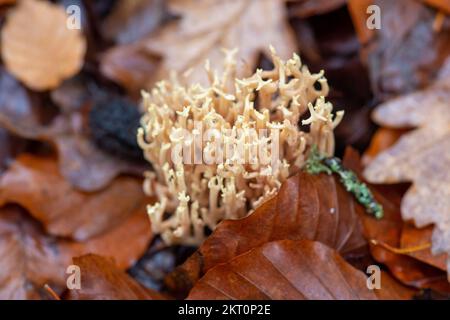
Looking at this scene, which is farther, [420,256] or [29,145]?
[29,145]

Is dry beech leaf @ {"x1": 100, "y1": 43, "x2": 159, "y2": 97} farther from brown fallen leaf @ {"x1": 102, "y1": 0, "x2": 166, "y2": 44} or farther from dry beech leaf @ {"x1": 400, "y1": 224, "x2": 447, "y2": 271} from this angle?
dry beech leaf @ {"x1": 400, "y1": 224, "x2": 447, "y2": 271}

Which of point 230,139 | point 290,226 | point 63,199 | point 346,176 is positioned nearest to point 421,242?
point 346,176

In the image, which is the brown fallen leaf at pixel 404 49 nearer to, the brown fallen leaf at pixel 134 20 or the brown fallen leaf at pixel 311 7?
the brown fallen leaf at pixel 311 7

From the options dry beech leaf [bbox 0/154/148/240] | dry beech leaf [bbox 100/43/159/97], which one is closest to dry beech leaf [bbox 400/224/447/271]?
dry beech leaf [bbox 0/154/148/240]

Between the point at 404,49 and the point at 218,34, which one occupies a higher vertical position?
the point at 218,34

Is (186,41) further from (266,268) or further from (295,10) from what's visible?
(266,268)

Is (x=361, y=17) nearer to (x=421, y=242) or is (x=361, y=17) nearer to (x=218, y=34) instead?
(x=218, y=34)

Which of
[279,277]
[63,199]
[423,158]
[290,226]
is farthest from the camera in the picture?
[63,199]
